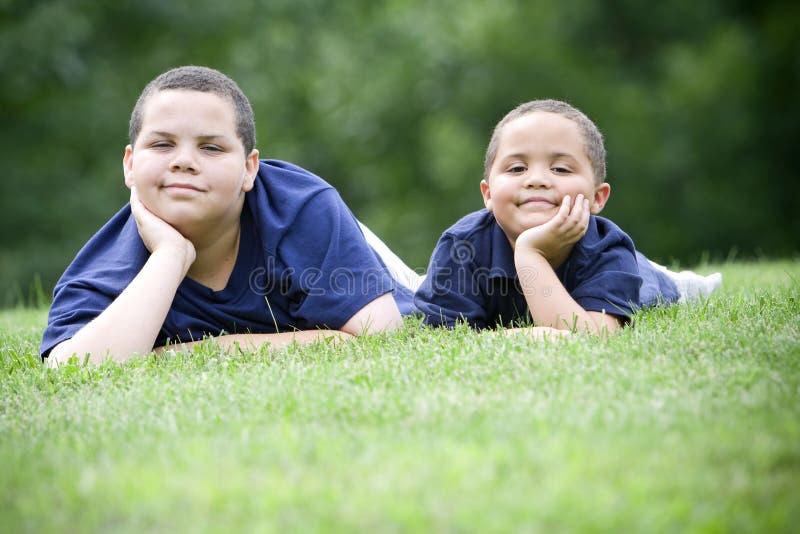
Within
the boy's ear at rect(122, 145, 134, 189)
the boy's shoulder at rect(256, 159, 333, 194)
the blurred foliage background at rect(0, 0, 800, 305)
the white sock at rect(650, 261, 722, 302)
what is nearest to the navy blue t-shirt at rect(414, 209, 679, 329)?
the boy's shoulder at rect(256, 159, 333, 194)

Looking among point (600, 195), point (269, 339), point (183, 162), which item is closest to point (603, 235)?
point (600, 195)

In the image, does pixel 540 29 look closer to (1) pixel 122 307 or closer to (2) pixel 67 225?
(2) pixel 67 225

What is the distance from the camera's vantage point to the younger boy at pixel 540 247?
412 centimetres

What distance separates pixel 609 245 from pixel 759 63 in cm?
1464

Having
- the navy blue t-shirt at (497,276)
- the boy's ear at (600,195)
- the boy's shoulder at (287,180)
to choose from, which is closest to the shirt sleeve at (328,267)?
the boy's shoulder at (287,180)

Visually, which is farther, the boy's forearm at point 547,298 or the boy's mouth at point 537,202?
the boy's mouth at point 537,202

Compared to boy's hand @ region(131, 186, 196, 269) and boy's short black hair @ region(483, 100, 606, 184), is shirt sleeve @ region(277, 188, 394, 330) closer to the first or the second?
boy's hand @ region(131, 186, 196, 269)

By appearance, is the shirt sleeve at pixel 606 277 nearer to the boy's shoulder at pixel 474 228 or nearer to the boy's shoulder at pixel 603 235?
the boy's shoulder at pixel 603 235

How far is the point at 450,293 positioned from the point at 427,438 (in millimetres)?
1908

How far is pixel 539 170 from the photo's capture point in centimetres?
427

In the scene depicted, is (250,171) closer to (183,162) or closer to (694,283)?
(183,162)

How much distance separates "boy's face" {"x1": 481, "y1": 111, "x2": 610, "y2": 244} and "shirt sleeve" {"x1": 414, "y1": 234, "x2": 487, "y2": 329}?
0.32 metres

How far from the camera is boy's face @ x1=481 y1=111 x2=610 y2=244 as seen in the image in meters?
4.26

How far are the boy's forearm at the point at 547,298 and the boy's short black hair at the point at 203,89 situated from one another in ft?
4.76
